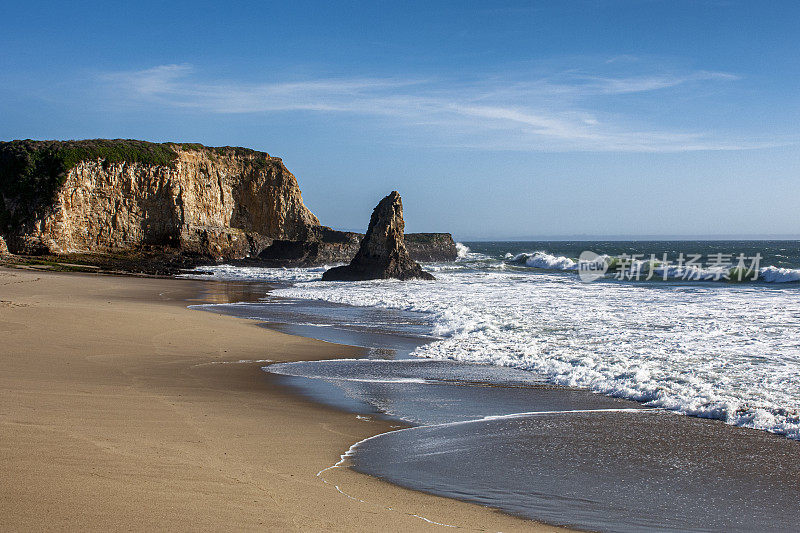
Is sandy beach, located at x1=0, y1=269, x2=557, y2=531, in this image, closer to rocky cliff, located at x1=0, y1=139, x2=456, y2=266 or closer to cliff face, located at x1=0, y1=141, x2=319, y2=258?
cliff face, located at x1=0, y1=141, x2=319, y2=258

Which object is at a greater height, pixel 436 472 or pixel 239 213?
pixel 239 213

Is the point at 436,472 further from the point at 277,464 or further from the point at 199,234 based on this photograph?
the point at 199,234

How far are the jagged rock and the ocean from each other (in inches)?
594

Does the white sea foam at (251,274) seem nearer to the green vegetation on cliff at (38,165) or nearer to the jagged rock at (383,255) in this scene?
the jagged rock at (383,255)

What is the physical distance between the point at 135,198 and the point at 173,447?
1667 inches

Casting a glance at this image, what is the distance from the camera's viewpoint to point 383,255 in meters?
30.8

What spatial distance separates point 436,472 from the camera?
4.53m

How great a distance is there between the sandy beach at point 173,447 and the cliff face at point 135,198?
3271cm

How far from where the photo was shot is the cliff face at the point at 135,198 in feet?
125

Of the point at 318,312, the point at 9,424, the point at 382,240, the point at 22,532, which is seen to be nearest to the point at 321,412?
the point at 9,424

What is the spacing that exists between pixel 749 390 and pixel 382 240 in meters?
24.8

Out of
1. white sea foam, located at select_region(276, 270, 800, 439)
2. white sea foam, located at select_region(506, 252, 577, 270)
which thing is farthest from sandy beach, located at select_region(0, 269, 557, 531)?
white sea foam, located at select_region(506, 252, 577, 270)

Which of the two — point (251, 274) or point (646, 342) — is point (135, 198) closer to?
point (251, 274)

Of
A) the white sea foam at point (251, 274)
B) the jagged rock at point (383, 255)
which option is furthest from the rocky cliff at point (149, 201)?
the jagged rock at point (383, 255)
